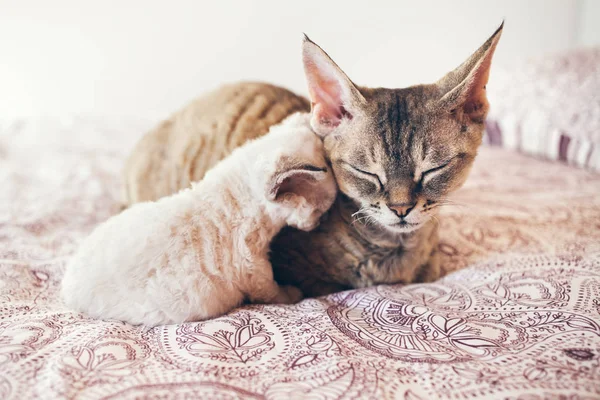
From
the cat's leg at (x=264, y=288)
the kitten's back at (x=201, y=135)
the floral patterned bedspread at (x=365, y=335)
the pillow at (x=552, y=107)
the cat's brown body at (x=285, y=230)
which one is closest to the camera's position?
the floral patterned bedspread at (x=365, y=335)

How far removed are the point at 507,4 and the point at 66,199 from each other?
2.62m

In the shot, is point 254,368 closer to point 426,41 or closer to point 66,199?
point 66,199

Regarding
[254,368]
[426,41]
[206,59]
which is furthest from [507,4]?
[254,368]

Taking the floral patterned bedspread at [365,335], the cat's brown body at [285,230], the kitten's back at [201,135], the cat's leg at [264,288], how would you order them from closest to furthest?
the floral patterned bedspread at [365,335] → the cat's leg at [264,288] → the cat's brown body at [285,230] → the kitten's back at [201,135]

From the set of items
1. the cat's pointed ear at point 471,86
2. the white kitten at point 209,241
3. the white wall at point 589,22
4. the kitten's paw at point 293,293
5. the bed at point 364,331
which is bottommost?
the kitten's paw at point 293,293

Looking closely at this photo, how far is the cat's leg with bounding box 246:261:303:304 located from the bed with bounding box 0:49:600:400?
53 mm

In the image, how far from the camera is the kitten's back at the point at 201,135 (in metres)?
1.40

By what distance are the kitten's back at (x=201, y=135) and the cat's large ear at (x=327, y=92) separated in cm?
30

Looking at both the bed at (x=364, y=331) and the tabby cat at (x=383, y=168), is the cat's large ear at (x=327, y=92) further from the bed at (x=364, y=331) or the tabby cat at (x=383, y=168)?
the bed at (x=364, y=331)

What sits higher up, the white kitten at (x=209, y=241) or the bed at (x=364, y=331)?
the white kitten at (x=209, y=241)

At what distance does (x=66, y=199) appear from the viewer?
5.37ft

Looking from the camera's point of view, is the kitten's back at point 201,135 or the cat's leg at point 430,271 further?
the kitten's back at point 201,135

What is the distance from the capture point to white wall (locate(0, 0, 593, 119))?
8.77 ft

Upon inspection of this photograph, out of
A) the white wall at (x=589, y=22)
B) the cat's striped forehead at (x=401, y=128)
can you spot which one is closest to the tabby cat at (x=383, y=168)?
the cat's striped forehead at (x=401, y=128)
